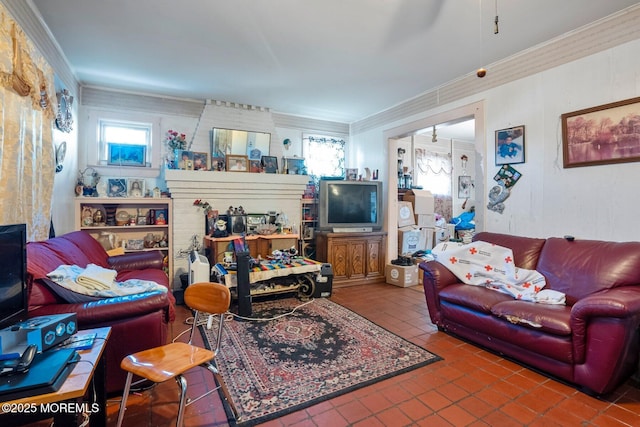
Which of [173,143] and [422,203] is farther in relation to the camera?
[422,203]

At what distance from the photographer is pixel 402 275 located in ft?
14.8

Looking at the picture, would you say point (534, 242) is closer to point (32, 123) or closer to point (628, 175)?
point (628, 175)

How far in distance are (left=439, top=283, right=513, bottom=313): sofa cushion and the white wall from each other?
915 mm

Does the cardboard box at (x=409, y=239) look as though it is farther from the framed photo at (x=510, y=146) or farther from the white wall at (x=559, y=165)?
the framed photo at (x=510, y=146)

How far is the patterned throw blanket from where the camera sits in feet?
8.69

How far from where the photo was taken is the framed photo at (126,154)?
4121mm

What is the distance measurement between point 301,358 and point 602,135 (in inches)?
121

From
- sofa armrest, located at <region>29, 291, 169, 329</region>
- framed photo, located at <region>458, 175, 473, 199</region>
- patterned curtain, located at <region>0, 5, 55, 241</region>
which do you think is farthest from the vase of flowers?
framed photo, located at <region>458, 175, 473, 199</region>

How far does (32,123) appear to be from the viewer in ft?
7.06

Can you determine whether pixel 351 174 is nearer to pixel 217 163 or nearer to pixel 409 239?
pixel 409 239

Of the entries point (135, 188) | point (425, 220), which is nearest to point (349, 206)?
point (425, 220)

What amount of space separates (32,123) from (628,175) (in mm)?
4485

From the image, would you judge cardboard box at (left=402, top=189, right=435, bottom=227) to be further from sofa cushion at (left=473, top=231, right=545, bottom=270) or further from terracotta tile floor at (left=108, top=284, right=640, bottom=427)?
terracotta tile floor at (left=108, top=284, right=640, bottom=427)

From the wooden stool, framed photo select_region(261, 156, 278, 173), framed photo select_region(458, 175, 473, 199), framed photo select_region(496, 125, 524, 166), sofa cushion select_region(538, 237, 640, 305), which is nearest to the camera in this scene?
the wooden stool
